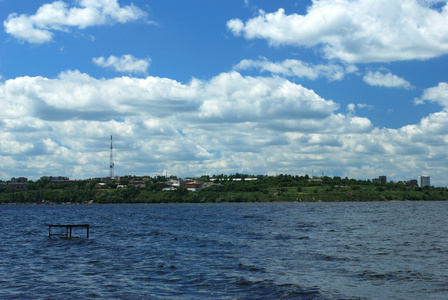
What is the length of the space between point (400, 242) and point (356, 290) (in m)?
31.6

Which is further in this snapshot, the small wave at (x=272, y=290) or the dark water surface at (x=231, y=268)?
the dark water surface at (x=231, y=268)

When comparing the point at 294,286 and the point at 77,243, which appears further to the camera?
the point at 77,243

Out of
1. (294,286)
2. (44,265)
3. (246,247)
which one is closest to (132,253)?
(44,265)

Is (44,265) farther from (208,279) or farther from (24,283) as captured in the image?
(208,279)

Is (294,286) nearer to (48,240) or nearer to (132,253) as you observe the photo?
(132,253)

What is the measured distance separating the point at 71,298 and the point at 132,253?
73.8 feet

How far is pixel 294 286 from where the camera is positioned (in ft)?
112

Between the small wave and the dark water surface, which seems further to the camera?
the dark water surface

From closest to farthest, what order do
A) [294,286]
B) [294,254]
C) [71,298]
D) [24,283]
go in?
[71,298] < [294,286] < [24,283] < [294,254]

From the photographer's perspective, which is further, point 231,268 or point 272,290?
point 231,268

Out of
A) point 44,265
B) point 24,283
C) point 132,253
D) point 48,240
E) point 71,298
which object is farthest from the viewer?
point 48,240

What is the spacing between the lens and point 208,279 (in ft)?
124

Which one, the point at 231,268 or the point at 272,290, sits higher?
the point at 272,290

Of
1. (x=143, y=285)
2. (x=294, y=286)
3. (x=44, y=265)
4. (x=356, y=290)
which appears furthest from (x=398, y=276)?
(x=44, y=265)
